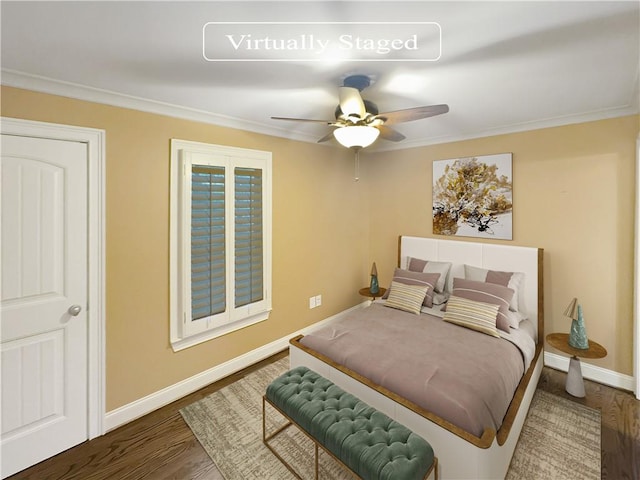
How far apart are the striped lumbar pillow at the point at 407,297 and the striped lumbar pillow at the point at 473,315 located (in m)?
0.29

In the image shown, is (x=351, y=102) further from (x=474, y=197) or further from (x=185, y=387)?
(x=185, y=387)

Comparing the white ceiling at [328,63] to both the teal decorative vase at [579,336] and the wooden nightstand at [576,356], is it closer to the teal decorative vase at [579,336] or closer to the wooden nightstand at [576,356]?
the teal decorative vase at [579,336]

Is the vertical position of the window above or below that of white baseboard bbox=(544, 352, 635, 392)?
above

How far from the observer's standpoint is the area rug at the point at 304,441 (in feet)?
6.17

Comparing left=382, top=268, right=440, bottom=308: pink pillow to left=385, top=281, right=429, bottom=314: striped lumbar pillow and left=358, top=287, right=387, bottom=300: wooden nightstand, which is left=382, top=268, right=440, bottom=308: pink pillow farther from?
left=358, top=287, right=387, bottom=300: wooden nightstand

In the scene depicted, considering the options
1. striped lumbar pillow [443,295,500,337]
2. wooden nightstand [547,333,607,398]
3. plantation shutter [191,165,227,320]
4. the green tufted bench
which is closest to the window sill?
plantation shutter [191,165,227,320]

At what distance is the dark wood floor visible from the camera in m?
1.89

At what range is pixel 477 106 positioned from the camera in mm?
2539

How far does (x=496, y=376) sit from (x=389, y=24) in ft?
7.04

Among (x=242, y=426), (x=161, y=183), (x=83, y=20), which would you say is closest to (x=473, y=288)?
(x=242, y=426)

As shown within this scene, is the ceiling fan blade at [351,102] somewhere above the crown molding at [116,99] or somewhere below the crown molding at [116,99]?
below

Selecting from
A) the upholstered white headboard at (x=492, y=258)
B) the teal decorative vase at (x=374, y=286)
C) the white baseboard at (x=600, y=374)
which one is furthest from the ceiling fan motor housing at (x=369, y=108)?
the white baseboard at (x=600, y=374)

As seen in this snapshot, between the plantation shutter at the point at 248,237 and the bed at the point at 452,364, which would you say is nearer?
the bed at the point at 452,364

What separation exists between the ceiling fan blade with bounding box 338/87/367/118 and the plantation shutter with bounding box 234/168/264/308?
4.18 feet
